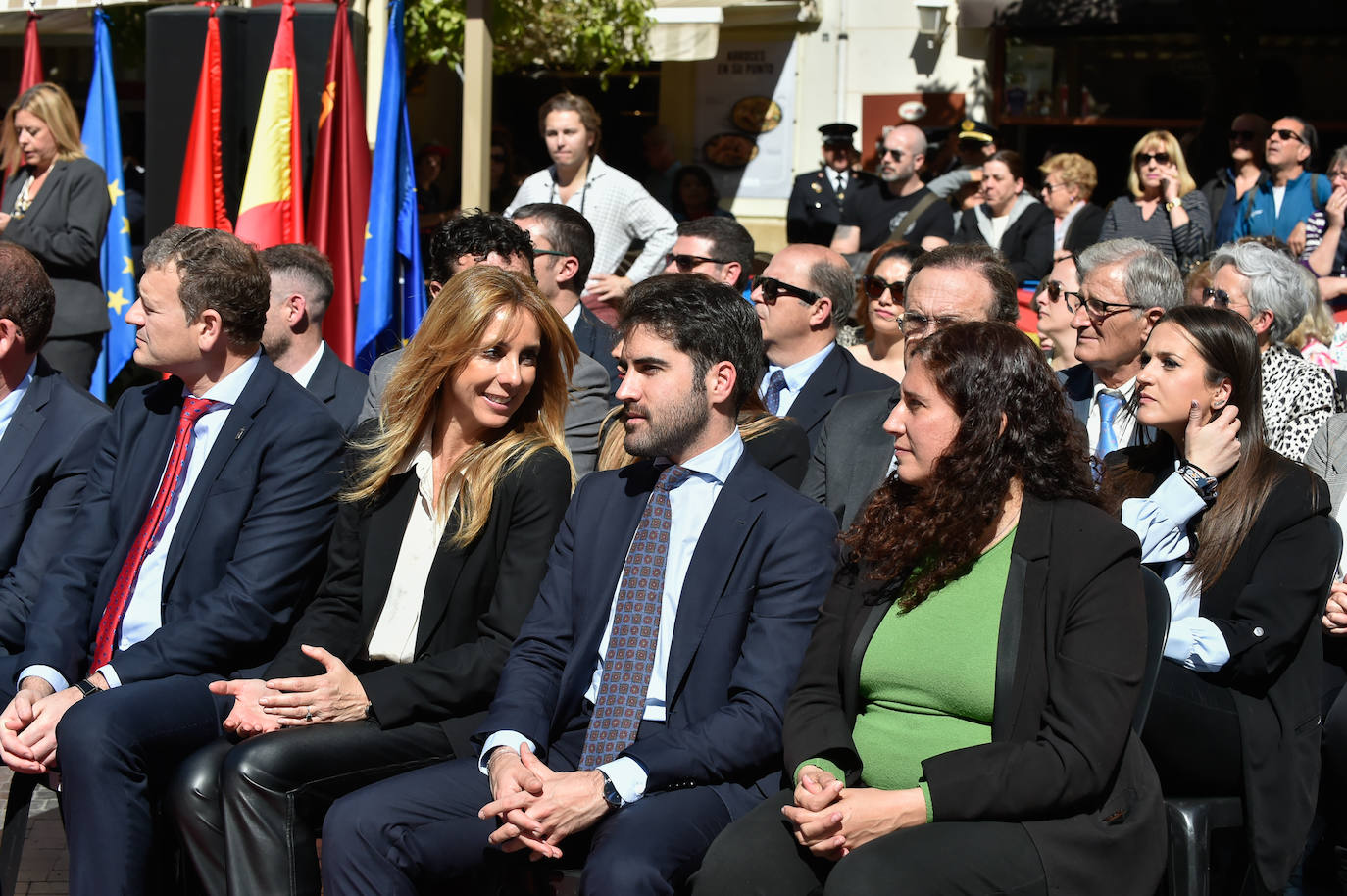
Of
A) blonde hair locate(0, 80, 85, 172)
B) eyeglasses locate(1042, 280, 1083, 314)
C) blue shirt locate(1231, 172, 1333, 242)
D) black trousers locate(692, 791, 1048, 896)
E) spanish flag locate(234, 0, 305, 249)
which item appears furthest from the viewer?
blue shirt locate(1231, 172, 1333, 242)

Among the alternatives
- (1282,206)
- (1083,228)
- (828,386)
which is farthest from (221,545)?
(1282,206)

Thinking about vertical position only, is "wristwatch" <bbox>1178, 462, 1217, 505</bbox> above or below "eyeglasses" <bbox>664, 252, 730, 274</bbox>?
below

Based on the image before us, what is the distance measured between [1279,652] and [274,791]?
2.44 metres

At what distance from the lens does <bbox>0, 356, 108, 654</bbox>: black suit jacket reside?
4227 millimetres

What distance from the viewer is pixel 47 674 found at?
385 cm

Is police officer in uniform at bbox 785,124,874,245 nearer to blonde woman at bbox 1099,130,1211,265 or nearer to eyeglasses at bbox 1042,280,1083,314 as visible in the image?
blonde woman at bbox 1099,130,1211,265

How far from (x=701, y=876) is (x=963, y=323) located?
1.32 m

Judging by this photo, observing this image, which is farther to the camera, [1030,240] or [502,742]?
[1030,240]

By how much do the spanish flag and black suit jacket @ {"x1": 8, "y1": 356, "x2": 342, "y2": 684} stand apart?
314cm

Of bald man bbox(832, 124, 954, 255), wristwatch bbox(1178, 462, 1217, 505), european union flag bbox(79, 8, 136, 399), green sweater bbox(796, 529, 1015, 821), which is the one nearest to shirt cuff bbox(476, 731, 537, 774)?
green sweater bbox(796, 529, 1015, 821)

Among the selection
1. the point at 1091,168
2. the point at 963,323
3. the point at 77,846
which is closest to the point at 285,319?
the point at 77,846

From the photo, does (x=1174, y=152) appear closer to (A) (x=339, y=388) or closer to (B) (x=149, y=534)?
(A) (x=339, y=388)

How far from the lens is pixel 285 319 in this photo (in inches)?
216

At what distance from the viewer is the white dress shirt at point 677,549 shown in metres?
3.39
